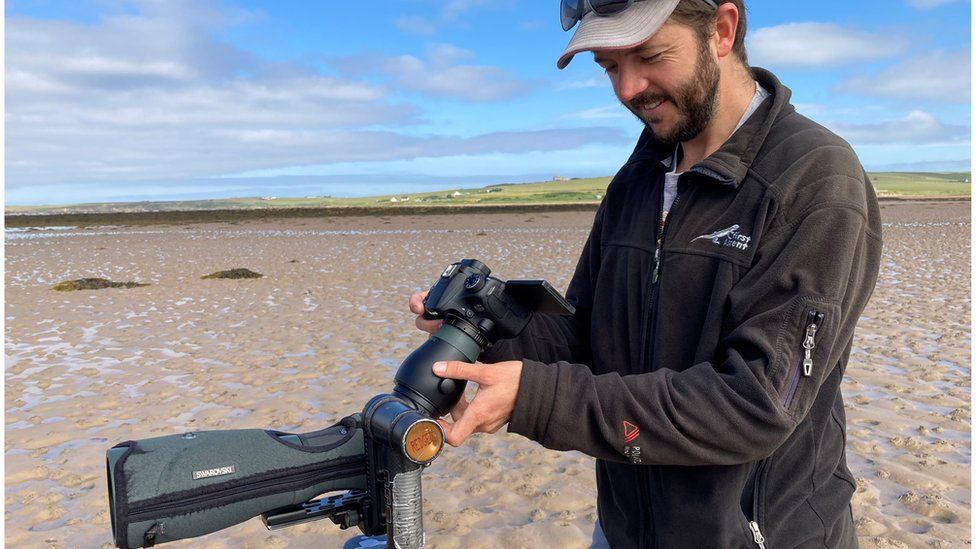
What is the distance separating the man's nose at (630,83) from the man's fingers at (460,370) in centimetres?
82

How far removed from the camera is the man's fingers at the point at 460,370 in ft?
5.18

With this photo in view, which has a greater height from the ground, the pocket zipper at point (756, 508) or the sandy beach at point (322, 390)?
→ the pocket zipper at point (756, 508)

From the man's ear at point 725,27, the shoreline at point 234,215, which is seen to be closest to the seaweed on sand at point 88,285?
the man's ear at point 725,27

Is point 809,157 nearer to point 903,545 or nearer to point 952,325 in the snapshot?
point 903,545

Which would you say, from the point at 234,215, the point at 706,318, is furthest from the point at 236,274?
the point at 234,215

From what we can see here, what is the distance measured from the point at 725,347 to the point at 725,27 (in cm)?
82

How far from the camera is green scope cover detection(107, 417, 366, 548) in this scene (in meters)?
1.51

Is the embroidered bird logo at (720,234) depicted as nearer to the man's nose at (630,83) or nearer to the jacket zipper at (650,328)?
the jacket zipper at (650,328)

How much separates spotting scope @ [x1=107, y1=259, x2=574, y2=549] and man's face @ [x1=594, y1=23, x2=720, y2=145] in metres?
0.57

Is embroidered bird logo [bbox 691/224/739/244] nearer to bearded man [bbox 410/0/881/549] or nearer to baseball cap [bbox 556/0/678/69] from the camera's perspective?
bearded man [bbox 410/0/881/549]

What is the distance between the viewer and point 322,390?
22.7ft

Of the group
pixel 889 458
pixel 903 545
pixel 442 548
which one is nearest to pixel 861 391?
pixel 889 458

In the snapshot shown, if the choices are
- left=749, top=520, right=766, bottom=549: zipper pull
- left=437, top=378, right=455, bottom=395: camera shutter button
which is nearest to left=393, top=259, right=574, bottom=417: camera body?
left=437, top=378, right=455, bottom=395: camera shutter button

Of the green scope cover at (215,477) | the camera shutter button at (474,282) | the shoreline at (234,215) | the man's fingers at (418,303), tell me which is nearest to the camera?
the green scope cover at (215,477)
